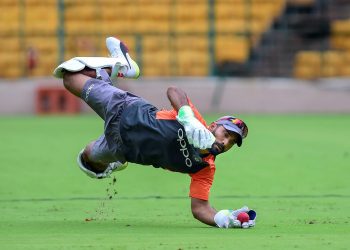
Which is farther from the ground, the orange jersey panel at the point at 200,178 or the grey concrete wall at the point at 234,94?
the orange jersey panel at the point at 200,178

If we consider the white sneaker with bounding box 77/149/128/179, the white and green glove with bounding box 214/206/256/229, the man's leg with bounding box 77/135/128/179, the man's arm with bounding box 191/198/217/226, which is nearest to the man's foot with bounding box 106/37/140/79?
the man's leg with bounding box 77/135/128/179

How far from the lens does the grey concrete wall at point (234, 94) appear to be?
2673 centimetres

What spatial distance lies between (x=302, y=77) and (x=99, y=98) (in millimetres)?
18985

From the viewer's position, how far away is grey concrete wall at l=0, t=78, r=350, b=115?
87.7ft

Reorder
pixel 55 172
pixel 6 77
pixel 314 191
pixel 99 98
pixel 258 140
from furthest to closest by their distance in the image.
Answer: pixel 6 77, pixel 258 140, pixel 55 172, pixel 314 191, pixel 99 98

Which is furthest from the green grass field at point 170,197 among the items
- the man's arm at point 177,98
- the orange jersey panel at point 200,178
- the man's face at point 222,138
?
the man's arm at point 177,98

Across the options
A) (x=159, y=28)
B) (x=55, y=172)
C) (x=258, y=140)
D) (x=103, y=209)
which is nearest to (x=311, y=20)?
(x=159, y=28)

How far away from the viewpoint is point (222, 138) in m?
9.30

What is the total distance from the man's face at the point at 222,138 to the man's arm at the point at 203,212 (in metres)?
0.47

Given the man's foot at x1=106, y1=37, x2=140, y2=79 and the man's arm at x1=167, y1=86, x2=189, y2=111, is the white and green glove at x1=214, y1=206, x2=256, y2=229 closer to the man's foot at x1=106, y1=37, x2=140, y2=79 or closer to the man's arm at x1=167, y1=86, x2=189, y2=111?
the man's arm at x1=167, y1=86, x2=189, y2=111

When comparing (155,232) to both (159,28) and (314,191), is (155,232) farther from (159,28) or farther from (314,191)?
(159,28)

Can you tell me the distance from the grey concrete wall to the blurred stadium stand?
0.66 m

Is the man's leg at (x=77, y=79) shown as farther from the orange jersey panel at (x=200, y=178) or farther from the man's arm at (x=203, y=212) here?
the man's arm at (x=203, y=212)

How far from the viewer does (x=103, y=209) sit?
1091 centimetres
